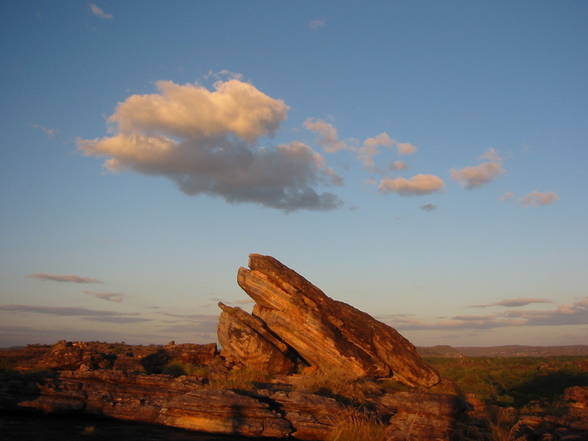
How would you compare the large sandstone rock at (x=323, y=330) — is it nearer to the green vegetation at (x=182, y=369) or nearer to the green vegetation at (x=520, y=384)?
the green vegetation at (x=182, y=369)

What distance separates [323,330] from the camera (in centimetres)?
2214

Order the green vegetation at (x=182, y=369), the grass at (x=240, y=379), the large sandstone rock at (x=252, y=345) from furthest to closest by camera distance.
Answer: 1. the green vegetation at (x=182, y=369)
2. the large sandstone rock at (x=252, y=345)
3. the grass at (x=240, y=379)

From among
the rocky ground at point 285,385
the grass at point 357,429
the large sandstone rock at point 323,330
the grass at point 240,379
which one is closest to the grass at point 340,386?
the rocky ground at point 285,385

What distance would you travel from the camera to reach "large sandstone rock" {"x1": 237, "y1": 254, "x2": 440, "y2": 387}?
22062 millimetres

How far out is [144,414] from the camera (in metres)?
15.5

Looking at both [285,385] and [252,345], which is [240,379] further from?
[252,345]

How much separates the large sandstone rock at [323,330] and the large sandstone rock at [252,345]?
55 cm

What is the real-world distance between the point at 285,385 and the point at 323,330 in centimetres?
326

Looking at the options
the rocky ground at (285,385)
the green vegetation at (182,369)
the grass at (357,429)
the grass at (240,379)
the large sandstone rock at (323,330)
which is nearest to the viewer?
the grass at (357,429)

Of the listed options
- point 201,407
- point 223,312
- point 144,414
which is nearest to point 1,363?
point 223,312

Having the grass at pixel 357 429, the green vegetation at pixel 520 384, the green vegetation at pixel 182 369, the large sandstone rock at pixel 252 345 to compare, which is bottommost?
the green vegetation at pixel 520 384

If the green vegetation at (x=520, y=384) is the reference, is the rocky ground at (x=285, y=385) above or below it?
above

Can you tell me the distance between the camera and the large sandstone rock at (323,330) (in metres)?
22.1

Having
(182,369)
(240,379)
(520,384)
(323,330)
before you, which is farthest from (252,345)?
(520,384)
